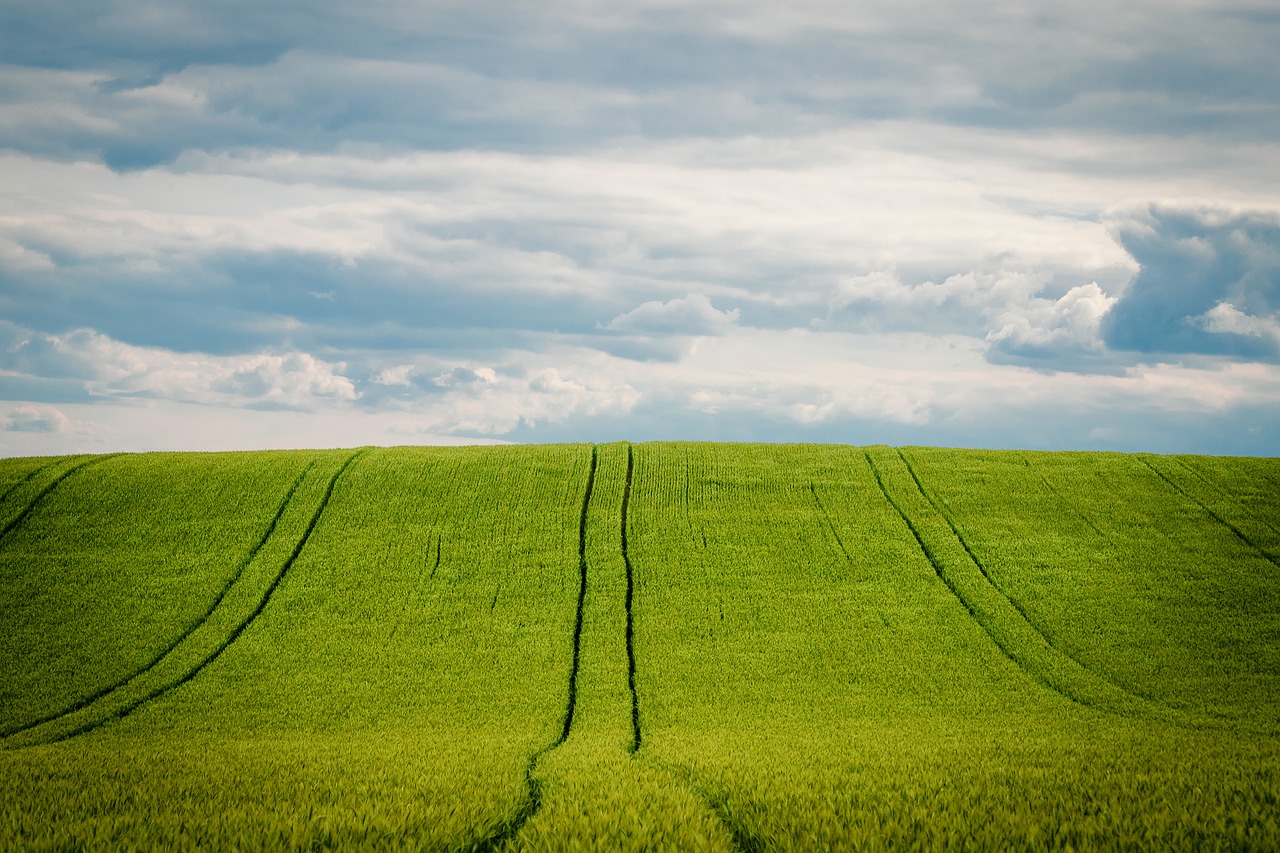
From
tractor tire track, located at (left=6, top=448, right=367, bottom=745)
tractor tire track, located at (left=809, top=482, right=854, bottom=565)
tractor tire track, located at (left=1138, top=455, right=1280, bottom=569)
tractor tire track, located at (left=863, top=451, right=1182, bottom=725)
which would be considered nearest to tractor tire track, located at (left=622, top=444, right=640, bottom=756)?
tractor tire track, located at (left=809, top=482, right=854, bottom=565)

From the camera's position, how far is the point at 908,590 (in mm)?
28406

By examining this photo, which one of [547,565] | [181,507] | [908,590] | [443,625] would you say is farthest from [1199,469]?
[181,507]

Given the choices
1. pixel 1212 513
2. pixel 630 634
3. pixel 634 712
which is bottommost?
pixel 634 712

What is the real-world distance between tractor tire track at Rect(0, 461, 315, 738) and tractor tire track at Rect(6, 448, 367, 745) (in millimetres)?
1196

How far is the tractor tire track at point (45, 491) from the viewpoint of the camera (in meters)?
32.0

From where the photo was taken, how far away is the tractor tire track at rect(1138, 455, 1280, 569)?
3073 centimetres

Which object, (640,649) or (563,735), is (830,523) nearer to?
(640,649)

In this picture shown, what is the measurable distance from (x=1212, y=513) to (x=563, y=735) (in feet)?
102

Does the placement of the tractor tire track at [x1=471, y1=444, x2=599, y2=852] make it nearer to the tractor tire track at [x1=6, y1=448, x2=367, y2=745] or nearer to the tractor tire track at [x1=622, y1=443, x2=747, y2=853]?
the tractor tire track at [x1=622, y1=443, x2=747, y2=853]

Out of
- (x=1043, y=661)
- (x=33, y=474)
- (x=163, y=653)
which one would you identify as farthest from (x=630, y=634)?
(x=33, y=474)

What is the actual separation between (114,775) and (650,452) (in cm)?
2942

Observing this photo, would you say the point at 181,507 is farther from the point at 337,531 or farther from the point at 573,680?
the point at 573,680

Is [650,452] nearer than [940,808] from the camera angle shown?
No

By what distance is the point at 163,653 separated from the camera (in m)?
24.8
